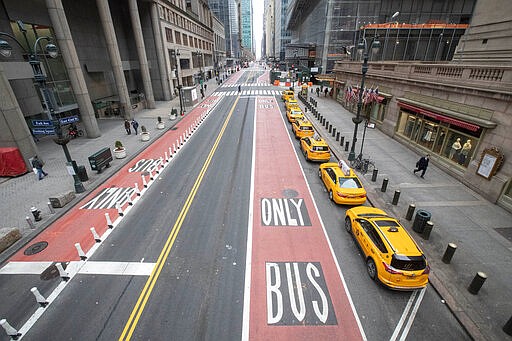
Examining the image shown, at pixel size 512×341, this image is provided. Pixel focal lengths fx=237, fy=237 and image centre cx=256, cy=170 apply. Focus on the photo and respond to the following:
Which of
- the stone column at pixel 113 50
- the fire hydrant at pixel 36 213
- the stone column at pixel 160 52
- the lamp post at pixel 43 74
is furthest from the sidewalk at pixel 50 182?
the stone column at pixel 160 52

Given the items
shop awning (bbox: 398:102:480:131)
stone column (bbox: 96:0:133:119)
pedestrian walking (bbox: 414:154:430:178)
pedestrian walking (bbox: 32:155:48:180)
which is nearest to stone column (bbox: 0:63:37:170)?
pedestrian walking (bbox: 32:155:48:180)

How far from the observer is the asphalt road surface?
6625 mm

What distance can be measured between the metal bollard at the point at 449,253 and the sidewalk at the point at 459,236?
18cm

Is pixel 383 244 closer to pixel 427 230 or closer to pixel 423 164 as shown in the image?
pixel 427 230

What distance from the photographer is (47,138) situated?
24.1 metres

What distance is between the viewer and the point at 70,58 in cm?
2016

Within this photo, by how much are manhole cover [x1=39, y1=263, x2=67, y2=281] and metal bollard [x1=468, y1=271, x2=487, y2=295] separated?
13749 millimetres

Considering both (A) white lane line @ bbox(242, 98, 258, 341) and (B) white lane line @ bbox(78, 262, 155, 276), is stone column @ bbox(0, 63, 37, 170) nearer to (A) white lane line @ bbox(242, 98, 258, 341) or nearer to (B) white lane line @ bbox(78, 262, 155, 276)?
(B) white lane line @ bbox(78, 262, 155, 276)

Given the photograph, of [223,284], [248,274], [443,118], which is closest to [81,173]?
[223,284]

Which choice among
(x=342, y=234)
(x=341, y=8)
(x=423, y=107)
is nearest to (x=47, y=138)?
(x=342, y=234)

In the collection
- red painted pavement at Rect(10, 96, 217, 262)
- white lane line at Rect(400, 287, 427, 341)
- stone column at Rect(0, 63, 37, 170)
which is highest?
stone column at Rect(0, 63, 37, 170)

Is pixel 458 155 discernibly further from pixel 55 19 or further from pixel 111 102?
pixel 111 102

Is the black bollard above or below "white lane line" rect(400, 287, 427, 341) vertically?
above

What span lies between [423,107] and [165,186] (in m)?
18.6
